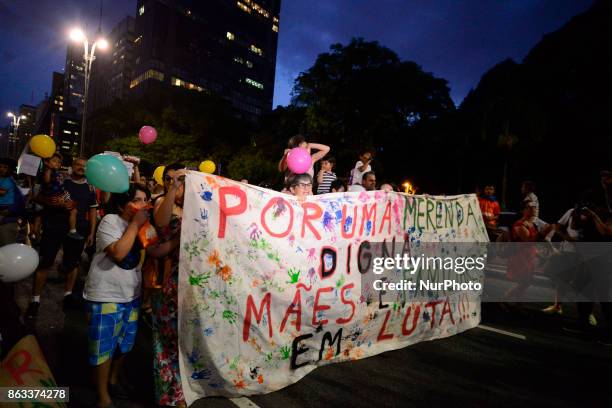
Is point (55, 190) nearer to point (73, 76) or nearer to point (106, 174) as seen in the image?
point (106, 174)

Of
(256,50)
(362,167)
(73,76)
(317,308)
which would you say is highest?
(73,76)

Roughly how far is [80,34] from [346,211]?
53.6 feet

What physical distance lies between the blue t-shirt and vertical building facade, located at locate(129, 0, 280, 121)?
76618 mm

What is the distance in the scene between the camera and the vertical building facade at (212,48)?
8000 centimetres

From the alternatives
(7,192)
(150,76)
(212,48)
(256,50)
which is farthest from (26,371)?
(256,50)

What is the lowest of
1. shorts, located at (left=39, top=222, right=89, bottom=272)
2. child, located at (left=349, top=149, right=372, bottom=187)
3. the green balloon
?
shorts, located at (left=39, top=222, right=89, bottom=272)

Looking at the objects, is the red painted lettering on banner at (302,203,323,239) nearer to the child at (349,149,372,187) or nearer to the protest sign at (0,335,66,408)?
the protest sign at (0,335,66,408)

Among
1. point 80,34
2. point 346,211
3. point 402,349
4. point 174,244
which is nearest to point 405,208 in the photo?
point 346,211

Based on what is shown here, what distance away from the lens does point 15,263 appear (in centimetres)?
222

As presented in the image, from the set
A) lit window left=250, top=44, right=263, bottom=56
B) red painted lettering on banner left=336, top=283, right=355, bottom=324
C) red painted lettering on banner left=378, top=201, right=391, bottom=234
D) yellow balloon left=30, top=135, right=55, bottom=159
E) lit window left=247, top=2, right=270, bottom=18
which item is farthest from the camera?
lit window left=247, top=2, right=270, bottom=18

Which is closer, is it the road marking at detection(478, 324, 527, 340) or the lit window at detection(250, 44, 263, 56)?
the road marking at detection(478, 324, 527, 340)

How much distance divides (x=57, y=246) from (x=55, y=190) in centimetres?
71

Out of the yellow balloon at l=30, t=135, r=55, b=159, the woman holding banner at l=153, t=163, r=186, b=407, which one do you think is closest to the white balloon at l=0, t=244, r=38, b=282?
the woman holding banner at l=153, t=163, r=186, b=407

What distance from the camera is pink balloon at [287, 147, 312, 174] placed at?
4258mm
